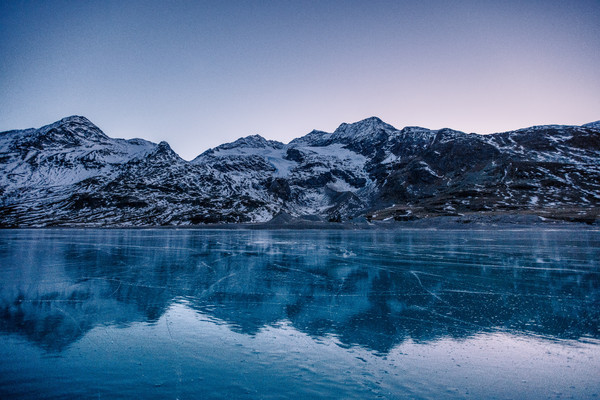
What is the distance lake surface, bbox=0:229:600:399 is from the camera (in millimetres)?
6332

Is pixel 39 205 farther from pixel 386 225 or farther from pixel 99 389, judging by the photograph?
pixel 99 389

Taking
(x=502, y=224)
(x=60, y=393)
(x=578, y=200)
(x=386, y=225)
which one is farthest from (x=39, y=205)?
(x=578, y=200)

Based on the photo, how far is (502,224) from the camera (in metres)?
97.8

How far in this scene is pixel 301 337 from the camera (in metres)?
8.98

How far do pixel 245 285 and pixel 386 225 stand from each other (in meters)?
103

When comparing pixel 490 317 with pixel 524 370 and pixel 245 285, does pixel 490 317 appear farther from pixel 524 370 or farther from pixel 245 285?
pixel 245 285

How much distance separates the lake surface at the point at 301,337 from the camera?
633 centimetres

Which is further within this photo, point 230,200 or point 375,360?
point 230,200

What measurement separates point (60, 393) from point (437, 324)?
8.89 meters

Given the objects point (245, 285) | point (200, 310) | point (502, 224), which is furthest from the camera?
point (502, 224)

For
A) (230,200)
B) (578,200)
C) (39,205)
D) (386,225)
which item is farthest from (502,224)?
(39,205)

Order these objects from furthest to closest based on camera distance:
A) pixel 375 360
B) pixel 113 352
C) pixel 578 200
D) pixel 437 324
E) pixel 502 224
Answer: pixel 578 200, pixel 502 224, pixel 437 324, pixel 113 352, pixel 375 360

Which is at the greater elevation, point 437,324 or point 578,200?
point 578,200

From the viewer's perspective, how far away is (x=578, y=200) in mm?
135125
